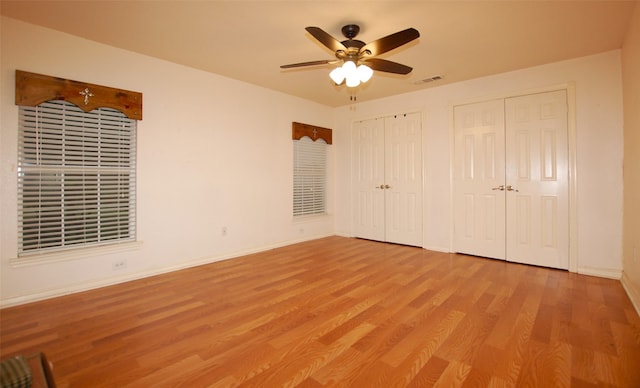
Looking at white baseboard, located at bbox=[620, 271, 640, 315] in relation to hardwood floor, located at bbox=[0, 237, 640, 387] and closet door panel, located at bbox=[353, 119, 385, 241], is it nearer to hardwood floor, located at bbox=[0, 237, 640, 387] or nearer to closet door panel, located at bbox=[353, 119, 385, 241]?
hardwood floor, located at bbox=[0, 237, 640, 387]

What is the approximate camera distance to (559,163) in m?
3.85

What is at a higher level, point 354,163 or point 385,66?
point 385,66

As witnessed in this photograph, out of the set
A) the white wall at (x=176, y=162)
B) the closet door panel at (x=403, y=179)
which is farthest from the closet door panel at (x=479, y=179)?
the white wall at (x=176, y=162)

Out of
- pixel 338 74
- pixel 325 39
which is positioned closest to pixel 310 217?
pixel 338 74

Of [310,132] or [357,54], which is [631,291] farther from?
[310,132]

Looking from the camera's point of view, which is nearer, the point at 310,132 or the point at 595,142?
the point at 595,142

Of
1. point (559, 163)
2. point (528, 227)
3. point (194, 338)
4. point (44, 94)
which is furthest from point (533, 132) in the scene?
point (44, 94)

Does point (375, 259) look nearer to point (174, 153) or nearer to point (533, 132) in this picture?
point (533, 132)

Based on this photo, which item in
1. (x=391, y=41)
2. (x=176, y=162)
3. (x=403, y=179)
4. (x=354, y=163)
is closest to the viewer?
(x=391, y=41)

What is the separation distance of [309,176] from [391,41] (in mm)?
3566

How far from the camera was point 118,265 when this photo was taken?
3.43 m

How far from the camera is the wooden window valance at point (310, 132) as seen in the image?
544cm

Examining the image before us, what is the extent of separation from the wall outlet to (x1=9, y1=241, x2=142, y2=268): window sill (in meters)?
0.12

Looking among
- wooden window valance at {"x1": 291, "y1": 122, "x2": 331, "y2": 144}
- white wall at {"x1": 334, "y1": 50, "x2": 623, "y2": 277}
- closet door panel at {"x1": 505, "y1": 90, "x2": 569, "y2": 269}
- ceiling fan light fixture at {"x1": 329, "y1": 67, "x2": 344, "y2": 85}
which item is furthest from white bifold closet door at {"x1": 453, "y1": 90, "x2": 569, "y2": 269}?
ceiling fan light fixture at {"x1": 329, "y1": 67, "x2": 344, "y2": 85}
